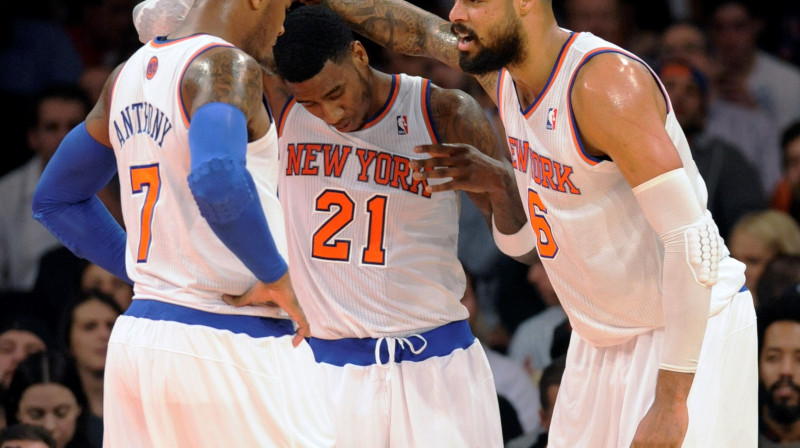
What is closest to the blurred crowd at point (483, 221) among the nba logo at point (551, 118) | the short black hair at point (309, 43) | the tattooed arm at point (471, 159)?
the tattooed arm at point (471, 159)

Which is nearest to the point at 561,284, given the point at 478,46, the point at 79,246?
the point at 478,46

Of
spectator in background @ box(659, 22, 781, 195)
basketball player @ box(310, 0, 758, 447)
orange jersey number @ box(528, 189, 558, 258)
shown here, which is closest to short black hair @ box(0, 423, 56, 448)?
basketball player @ box(310, 0, 758, 447)

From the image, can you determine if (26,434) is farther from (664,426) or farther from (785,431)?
(785,431)

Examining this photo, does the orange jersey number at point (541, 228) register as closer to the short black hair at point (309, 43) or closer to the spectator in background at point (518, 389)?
the short black hair at point (309, 43)

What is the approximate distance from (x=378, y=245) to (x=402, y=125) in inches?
19.5

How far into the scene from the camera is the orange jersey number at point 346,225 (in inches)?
174

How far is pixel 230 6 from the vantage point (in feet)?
11.5

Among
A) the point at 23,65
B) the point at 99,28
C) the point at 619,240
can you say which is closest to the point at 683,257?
the point at 619,240

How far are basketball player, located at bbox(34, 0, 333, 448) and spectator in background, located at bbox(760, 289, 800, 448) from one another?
2722 mm

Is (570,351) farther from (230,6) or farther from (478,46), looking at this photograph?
(230,6)

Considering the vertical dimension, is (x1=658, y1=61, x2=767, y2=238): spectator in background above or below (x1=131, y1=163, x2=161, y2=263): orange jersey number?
below

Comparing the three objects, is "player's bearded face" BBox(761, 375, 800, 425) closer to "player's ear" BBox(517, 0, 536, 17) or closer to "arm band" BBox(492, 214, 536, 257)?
"arm band" BBox(492, 214, 536, 257)

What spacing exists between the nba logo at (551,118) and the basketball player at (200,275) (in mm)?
901

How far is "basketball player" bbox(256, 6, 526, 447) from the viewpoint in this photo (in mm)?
4379
